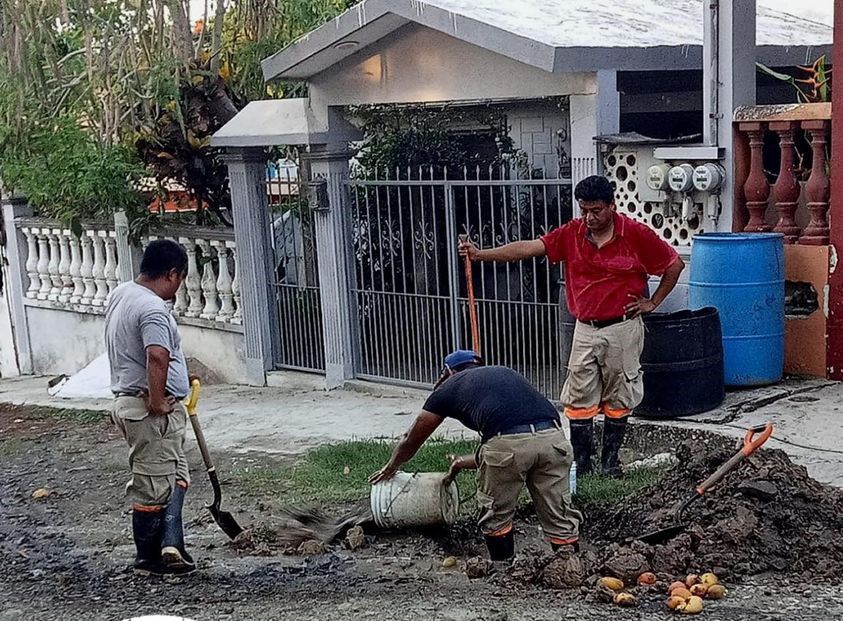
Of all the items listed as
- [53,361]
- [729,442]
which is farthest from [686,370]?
[53,361]

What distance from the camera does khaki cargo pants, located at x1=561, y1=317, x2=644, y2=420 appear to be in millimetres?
7008

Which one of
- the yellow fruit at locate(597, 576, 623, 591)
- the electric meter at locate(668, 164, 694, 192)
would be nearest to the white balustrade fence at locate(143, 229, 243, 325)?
the electric meter at locate(668, 164, 694, 192)

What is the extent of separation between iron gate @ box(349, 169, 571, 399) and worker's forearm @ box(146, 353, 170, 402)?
3764 millimetres

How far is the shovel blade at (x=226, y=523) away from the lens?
662 cm

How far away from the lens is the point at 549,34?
8.83m

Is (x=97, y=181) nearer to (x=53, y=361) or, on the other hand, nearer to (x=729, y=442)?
(x=53, y=361)

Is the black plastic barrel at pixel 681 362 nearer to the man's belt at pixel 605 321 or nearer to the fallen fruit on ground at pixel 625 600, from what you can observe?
the man's belt at pixel 605 321

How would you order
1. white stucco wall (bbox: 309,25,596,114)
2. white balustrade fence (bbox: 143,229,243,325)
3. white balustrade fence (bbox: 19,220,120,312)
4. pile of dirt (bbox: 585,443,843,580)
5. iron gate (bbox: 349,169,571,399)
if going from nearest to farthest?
pile of dirt (bbox: 585,443,843,580)
white stucco wall (bbox: 309,25,596,114)
iron gate (bbox: 349,169,571,399)
white balustrade fence (bbox: 143,229,243,325)
white balustrade fence (bbox: 19,220,120,312)

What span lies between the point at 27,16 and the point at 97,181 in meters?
2.59

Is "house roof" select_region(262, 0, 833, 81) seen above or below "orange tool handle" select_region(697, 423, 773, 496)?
above

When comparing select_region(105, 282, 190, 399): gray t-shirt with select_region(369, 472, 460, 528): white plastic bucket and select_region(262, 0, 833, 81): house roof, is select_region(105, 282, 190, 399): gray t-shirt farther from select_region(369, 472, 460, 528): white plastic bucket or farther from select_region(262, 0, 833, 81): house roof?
select_region(262, 0, 833, 81): house roof

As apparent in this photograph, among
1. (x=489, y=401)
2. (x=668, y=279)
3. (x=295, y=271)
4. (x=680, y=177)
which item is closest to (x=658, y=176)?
(x=680, y=177)

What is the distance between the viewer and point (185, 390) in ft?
20.6

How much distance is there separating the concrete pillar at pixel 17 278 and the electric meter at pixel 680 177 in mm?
Answer: 8144
